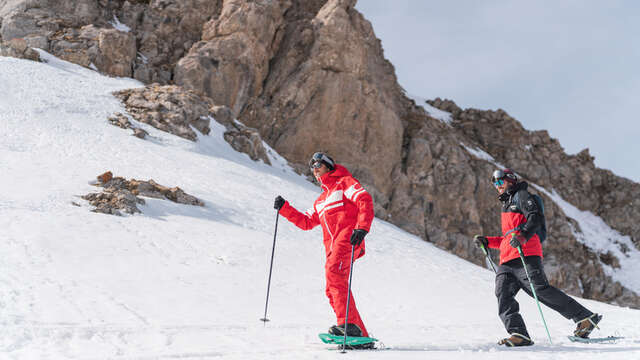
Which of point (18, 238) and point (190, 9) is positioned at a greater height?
point (190, 9)

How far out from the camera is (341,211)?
5055 millimetres

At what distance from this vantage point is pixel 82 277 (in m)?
6.66

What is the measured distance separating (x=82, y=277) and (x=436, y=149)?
37251mm

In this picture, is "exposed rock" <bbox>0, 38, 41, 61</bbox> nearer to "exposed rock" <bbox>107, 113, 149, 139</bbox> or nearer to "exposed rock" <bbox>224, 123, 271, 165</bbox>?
"exposed rock" <bbox>107, 113, 149, 139</bbox>

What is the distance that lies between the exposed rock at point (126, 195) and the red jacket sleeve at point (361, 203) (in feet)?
23.7

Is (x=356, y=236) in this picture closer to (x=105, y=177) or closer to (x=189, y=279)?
(x=189, y=279)

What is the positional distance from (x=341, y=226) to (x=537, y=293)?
229 centimetres

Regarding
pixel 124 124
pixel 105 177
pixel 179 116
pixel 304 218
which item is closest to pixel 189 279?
pixel 304 218

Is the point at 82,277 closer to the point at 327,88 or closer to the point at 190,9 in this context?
the point at 327,88

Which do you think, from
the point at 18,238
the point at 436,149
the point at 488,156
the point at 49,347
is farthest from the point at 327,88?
the point at 49,347

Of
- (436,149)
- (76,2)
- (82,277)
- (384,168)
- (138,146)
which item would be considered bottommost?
(82,277)

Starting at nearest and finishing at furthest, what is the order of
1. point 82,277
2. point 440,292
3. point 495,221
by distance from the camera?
point 82,277, point 440,292, point 495,221

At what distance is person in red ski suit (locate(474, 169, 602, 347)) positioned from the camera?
5227 millimetres

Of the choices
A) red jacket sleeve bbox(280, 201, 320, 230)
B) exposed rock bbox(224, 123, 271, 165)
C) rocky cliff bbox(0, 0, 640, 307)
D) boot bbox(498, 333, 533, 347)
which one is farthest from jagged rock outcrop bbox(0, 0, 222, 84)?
boot bbox(498, 333, 533, 347)
